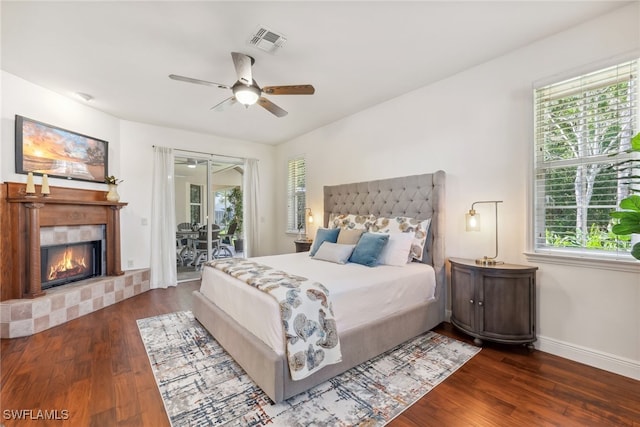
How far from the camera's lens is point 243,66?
2.62 m

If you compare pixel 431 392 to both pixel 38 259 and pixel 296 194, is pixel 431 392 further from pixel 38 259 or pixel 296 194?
pixel 296 194

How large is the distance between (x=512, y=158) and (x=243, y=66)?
285 cm

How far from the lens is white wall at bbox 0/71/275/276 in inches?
125

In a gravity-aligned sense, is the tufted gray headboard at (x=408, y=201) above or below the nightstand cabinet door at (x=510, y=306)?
above

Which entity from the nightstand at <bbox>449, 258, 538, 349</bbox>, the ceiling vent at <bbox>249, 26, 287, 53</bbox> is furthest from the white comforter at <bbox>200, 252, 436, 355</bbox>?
the ceiling vent at <bbox>249, 26, 287, 53</bbox>

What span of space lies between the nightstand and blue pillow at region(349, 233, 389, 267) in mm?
881

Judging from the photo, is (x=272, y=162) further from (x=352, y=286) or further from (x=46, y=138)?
(x=352, y=286)

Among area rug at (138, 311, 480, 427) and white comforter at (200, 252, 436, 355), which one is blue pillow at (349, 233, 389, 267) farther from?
area rug at (138, 311, 480, 427)

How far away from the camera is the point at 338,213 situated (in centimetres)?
460

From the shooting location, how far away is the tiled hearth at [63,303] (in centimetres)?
284

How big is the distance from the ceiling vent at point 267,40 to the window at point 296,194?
3.11 m

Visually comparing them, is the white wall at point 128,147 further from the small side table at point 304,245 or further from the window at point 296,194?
the small side table at point 304,245

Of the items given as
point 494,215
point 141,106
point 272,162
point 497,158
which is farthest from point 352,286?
point 272,162

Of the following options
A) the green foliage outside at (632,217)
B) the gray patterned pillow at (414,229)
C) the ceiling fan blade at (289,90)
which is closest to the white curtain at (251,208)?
the gray patterned pillow at (414,229)
